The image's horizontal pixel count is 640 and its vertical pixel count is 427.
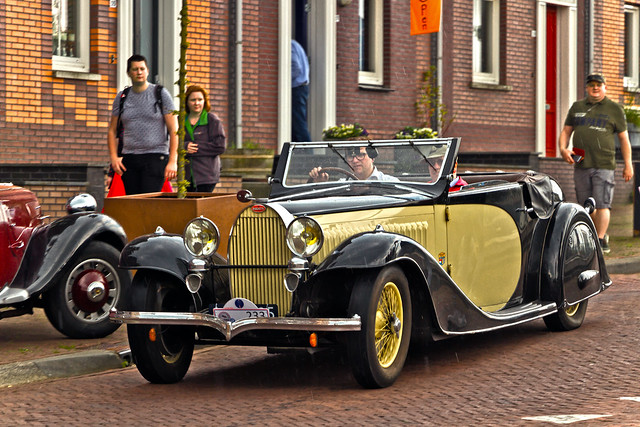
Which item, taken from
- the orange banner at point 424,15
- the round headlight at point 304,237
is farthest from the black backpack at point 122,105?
the orange banner at point 424,15

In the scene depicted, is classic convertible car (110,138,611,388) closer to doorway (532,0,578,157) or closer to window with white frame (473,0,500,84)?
window with white frame (473,0,500,84)

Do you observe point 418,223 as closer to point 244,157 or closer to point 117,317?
point 117,317

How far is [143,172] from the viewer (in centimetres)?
1073

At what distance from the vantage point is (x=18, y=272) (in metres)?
8.29

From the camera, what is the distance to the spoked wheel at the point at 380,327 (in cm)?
648

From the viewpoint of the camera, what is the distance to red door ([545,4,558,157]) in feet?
76.9

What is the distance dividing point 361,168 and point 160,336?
195 centimetres

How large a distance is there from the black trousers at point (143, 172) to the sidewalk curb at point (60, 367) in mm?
3120

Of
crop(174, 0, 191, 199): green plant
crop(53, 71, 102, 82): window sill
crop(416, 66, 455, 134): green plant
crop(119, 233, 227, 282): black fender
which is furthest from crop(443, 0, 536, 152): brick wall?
crop(119, 233, 227, 282): black fender

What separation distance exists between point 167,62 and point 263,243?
956cm

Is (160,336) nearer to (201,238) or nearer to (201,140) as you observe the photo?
(201,238)

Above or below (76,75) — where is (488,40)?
above

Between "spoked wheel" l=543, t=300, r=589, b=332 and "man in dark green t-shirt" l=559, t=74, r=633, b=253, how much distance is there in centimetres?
484

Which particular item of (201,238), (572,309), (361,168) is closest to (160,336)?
(201,238)
